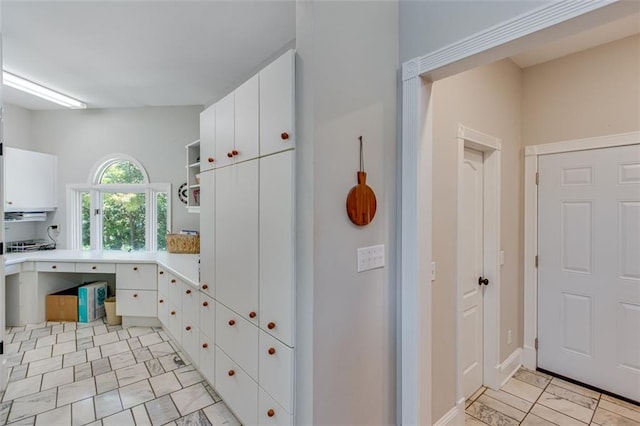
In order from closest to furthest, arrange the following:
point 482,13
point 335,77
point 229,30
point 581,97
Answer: point 482,13
point 335,77
point 229,30
point 581,97

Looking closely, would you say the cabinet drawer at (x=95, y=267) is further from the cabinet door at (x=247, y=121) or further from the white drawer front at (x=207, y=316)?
the cabinet door at (x=247, y=121)

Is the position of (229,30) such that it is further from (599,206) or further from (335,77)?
(599,206)

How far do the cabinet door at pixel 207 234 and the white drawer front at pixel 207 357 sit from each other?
368 mm

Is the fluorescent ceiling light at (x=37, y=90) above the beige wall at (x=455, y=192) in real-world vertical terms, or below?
above

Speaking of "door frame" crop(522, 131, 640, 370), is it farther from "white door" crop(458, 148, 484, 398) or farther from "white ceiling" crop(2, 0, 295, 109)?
"white ceiling" crop(2, 0, 295, 109)

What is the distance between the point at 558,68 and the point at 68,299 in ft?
18.6

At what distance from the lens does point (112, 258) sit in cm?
366

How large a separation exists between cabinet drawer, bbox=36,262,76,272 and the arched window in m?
0.64

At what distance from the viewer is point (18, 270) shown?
3662 millimetres

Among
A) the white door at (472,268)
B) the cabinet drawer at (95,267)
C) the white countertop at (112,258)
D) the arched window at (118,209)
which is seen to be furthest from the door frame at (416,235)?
the arched window at (118,209)

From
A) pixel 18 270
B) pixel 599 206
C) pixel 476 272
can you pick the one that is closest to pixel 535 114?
pixel 599 206

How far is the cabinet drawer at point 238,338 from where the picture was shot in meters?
1.74

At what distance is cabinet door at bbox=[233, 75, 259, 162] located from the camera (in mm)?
1704

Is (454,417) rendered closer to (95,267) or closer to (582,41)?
(582,41)
